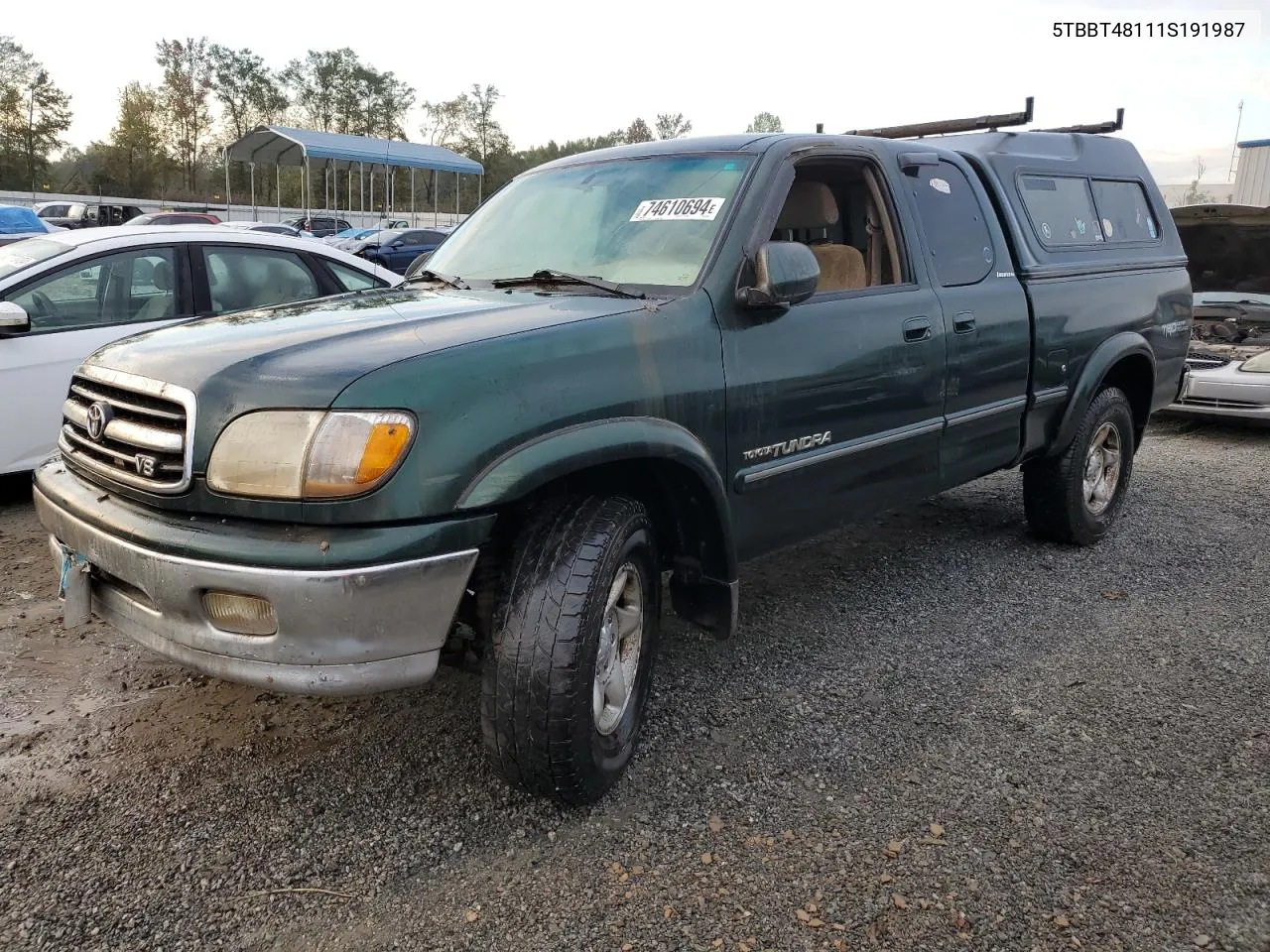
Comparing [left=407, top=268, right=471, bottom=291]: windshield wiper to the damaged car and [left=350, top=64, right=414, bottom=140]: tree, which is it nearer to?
the damaged car

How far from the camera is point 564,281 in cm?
315

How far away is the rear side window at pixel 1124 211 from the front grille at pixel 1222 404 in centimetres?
361

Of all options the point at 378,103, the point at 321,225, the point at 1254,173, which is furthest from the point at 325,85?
the point at 1254,173

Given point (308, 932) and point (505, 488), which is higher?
point (505, 488)

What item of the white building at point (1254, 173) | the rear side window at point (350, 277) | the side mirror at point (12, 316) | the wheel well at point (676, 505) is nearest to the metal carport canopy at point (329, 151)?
the white building at point (1254, 173)

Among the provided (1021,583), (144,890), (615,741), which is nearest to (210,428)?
(144,890)

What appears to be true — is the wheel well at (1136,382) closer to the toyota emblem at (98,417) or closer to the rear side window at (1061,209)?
the rear side window at (1061,209)

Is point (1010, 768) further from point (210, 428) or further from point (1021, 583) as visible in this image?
point (210, 428)

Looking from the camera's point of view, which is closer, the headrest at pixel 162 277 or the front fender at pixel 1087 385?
the front fender at pixel 1087 385

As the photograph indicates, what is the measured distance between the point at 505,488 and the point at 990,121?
4045 mm

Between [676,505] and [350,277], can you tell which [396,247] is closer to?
[350,277]

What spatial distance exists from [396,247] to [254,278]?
1785 cm

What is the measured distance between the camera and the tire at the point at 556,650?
7.95ft

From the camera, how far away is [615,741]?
→ 9.01 ft
